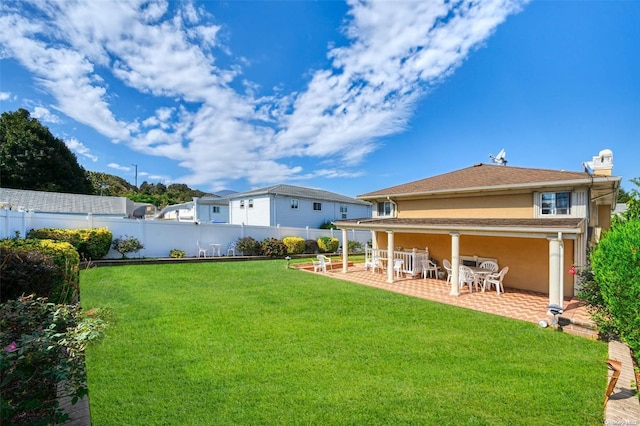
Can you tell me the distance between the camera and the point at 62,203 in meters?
25.4

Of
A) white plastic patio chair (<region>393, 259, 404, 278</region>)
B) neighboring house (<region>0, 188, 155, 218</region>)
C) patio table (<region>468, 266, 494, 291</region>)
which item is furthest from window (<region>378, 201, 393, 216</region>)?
neighboring house (<region>0, 188, 155, 218</region>)

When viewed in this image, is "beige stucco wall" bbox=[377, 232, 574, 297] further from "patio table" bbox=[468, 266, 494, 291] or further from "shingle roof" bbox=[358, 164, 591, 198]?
"shingle roof" bbox=[358, 164, 591, 198]

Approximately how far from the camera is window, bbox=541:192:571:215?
33.7 ft

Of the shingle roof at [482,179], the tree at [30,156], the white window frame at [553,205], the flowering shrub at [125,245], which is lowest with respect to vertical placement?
the flowering shrub at [125,245]

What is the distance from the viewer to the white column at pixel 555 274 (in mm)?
7928

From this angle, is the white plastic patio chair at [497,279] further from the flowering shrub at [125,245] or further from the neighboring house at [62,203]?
the neighboring house at [62,203]

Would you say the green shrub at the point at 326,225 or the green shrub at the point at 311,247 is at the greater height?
the green shrub at the point at 326,225

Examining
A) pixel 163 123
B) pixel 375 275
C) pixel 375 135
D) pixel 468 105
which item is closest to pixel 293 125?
pixel 375 135

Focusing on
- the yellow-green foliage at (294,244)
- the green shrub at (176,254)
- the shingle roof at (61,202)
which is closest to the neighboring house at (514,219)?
the yellow-green foliage at (294,244)

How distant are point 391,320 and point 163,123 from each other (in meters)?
21.1

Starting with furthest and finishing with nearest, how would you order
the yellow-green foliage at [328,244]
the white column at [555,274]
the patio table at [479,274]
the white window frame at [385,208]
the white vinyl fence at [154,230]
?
the yellow-green foliage at [328,244] < the white window frame at [385,208] < the white vinyl fence at [154,230] < the patio table at [479,274] < the white column at [555,274]

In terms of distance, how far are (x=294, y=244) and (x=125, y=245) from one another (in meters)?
10.5

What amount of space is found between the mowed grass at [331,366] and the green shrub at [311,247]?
554 inches

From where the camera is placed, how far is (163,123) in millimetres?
20875
